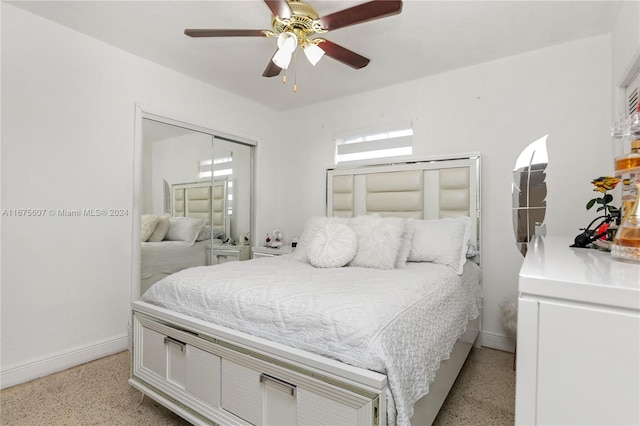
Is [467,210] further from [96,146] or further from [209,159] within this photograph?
[96,146]

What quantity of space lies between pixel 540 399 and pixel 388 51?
2696 mm

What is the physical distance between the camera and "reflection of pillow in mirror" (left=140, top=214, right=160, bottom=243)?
2.86 meters

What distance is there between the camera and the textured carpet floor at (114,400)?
5.85 feet

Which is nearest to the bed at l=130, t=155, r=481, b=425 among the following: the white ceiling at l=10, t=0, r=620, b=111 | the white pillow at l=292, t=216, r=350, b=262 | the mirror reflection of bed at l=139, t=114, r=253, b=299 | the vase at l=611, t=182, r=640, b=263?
the white pillow at l=292, t=216, r=350, b=262

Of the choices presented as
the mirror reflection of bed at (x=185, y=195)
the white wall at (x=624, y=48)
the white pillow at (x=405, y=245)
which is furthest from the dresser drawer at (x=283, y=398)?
the white wall at (x=624, y=48)

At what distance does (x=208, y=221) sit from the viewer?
343 centimetres

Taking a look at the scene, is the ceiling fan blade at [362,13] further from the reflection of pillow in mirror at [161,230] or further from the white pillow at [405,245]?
the reflection of pillow in mirror at [161,230]

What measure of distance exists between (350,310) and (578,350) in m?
0.79

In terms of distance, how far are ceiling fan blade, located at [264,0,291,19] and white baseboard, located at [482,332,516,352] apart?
9.52ft

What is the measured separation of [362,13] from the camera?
166cm

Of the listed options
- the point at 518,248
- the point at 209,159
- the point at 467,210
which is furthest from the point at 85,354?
the point at 518,248

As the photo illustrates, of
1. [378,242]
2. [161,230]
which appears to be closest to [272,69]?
[378,242]

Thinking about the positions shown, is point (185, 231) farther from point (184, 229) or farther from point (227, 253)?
point (227, 253)

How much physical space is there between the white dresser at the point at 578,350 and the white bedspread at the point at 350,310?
57 cm
